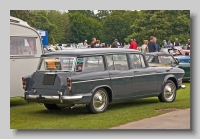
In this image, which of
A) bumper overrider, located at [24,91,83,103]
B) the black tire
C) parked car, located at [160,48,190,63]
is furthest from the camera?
parked car, located at [160,48,190,63]

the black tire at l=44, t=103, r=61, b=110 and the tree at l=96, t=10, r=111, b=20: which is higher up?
the tree at l=96, t=10, r=111, b=20

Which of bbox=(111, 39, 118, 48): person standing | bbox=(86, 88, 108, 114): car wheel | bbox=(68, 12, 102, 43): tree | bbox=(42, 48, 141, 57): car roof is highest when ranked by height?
bbox=(68, 12, 102, 43): tree

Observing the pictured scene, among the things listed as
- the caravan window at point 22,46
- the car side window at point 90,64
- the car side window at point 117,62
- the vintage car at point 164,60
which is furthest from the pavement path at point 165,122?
the vintage car at point 164,60

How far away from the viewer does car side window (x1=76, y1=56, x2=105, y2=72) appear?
12.7 meters

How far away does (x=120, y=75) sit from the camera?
13430 millimetres

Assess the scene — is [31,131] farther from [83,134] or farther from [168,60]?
[168,60]

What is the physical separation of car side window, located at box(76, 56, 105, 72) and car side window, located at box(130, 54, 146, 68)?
1111 millimetres

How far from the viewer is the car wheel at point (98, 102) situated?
42.0 ft

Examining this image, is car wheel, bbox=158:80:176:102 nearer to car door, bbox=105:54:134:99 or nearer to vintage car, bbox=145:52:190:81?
car door, bbox=105:54:134:99

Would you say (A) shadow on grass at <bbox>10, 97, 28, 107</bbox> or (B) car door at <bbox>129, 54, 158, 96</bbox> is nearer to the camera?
(B) car door at <bbox>129, 54, 158, 96</bbox>

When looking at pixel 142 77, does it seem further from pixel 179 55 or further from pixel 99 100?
pixel 179 55

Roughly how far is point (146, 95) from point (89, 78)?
2.20m

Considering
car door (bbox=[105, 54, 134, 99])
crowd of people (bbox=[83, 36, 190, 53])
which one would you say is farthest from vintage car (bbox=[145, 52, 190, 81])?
car door (bbox=[105, 54, 134, 99])

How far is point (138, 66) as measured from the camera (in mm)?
14180
